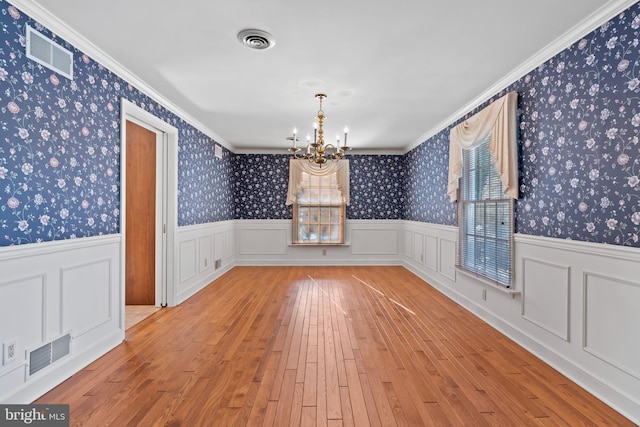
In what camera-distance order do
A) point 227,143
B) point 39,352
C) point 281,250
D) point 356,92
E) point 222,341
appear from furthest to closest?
point 281,250 → point 227,143 → point 356,92 → point 222,341 → point 39,352

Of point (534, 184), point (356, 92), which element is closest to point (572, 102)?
point (534, 184)

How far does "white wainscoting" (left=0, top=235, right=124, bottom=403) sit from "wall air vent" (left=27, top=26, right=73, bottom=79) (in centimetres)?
126

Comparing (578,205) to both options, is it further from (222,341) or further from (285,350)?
(222,341)

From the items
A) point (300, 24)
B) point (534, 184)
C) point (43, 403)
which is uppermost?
point (300, 24)

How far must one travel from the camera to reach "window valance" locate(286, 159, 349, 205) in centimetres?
694

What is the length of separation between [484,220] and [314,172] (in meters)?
3.85

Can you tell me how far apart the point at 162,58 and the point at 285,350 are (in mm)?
2811

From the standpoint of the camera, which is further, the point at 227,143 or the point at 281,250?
the point at 281,250

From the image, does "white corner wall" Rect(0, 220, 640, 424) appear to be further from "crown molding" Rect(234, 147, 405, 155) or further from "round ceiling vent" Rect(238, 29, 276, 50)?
"crown molding" Rect(234, 147, 405, 155)

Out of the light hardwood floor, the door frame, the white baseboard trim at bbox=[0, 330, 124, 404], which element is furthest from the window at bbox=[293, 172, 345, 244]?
the white baseboard trim at bbox=[0, 330, 124, 404]

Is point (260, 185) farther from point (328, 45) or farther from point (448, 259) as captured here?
point (328, 45)

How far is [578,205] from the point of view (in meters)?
2.38

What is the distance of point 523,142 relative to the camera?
9.88 feet

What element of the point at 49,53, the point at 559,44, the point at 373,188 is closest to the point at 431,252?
the point at 373,188
